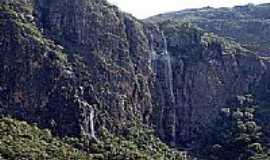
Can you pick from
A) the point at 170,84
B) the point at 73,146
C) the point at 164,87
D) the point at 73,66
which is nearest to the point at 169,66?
the point at 170,84

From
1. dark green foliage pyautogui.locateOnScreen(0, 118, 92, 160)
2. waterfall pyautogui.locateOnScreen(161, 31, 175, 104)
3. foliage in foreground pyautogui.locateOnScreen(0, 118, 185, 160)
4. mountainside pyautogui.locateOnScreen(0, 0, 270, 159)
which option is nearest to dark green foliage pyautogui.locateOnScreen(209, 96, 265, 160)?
mountainside pyautogui.locateOnScreen(0, 0, 270, 159)

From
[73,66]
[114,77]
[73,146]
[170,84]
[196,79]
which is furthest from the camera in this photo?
[196,79]

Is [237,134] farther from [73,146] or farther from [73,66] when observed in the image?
[73,146]

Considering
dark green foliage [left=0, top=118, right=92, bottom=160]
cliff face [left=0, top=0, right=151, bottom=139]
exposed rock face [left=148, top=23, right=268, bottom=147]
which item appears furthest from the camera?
exposed rock face [left=148, top=23, right=268, bottom=147]

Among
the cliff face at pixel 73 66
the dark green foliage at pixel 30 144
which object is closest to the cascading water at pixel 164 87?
the cliff face at pixel 73 66

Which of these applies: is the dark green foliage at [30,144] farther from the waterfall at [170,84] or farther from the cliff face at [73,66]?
the waterfall at [170,84]

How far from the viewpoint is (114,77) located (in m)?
127

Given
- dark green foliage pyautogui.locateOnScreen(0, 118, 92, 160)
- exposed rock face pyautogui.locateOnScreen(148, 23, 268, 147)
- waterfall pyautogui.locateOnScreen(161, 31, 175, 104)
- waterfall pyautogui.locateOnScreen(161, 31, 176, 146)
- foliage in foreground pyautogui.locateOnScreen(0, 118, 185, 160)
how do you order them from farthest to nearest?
waterfall pyautogui.locateOnScreen(161, 31, 175, 104), exposed rock face pyautogui.locateOnScreen(148, 23, 268, 147), waterfall pyautogui.locateOnScreen(161, 31, 176, 146), foliage in foreground pyautogui.locateOnScreen(0, 118, 185, 160), dark green foliage pyautogui.locateOnScreen(0, 118, 92, 160)

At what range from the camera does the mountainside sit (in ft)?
372

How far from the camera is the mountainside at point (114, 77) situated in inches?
4466

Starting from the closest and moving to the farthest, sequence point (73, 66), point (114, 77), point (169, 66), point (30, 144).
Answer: point (30, 144)
point (73, 66)
point (114, 77)
point (169, 66)

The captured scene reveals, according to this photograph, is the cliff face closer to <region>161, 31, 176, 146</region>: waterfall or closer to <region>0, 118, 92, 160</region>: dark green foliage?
<region>0, 118, 92, 160</region>: dark green foliage

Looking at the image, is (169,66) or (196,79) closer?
(196,79)

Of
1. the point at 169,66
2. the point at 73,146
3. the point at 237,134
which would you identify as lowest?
the point at 237,134
